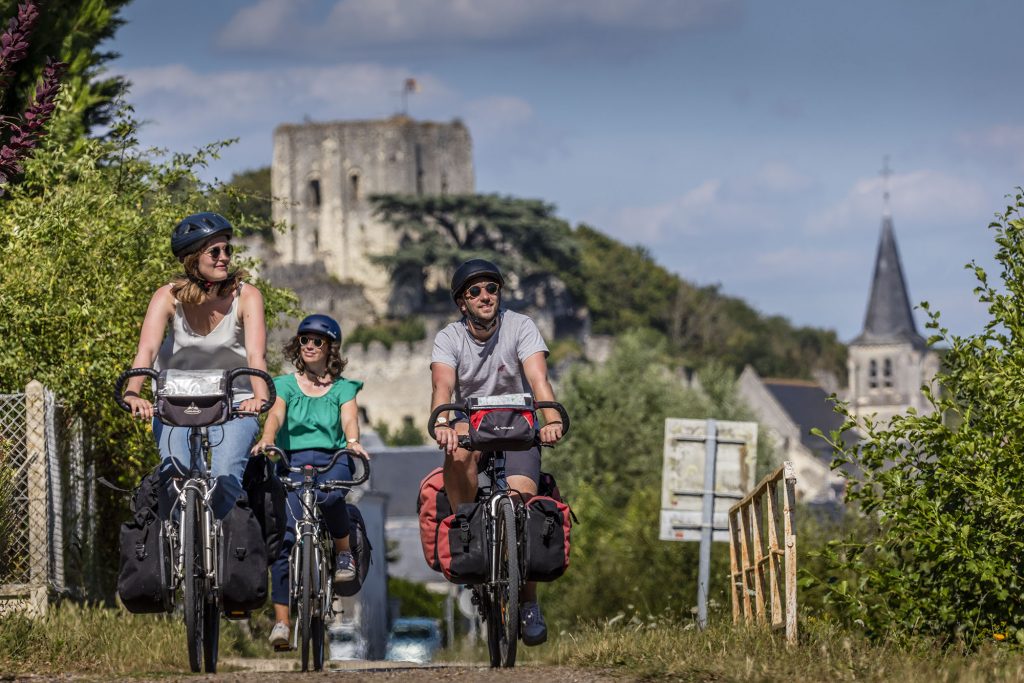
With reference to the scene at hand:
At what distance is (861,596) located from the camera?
994 centimetres

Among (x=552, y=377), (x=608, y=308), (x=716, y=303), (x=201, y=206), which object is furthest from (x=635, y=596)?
(x=716, y=303)

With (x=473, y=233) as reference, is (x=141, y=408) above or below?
below

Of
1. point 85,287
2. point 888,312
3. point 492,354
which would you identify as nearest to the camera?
point 492,354

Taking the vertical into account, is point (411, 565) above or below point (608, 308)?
below

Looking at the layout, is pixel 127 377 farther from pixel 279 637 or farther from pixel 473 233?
pixel 473 233

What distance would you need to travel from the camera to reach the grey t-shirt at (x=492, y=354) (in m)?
7.88

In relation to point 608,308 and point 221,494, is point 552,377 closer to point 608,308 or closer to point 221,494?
point 608,308

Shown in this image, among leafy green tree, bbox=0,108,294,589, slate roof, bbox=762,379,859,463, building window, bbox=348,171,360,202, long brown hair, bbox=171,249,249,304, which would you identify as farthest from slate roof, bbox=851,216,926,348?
long brown hair, bbox=171,249,249,304

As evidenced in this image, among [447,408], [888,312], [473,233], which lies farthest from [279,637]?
[888,312]

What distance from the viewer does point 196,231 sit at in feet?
24.3

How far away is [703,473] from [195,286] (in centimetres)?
1079

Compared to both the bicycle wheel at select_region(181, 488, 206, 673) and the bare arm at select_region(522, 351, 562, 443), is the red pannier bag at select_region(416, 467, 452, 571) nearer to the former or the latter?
the bare arm at select_region(522, 351, 562, 443)

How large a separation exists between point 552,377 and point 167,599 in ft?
285

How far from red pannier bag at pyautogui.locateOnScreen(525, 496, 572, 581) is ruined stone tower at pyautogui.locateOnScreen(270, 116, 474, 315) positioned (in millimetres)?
98636
